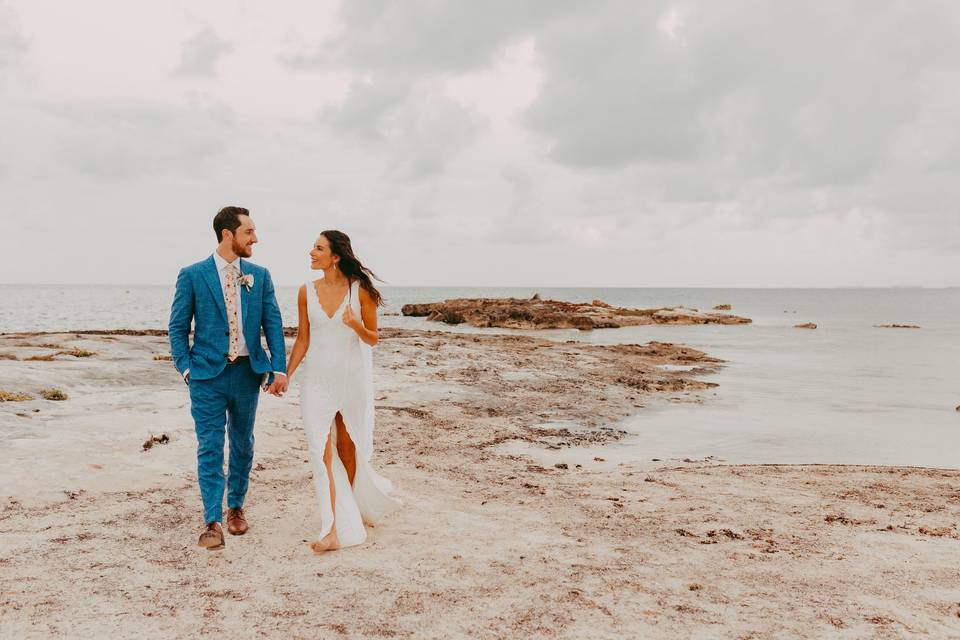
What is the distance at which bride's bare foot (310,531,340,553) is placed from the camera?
4.96m

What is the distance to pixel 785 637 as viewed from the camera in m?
3.70

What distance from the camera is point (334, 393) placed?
5.14 m

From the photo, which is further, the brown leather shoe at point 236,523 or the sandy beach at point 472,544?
the brown leather shoe at point 236,523

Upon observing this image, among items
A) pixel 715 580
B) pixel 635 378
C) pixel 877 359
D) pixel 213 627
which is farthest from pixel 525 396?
pixel 877 359

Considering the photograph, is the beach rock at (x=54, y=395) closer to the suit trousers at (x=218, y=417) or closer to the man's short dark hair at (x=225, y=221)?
the suit trousers at (x=218, y=417)

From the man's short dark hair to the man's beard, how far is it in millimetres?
119

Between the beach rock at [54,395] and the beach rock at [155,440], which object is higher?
the beach rock at [54,395]

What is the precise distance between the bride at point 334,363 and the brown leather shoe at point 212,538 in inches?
31.3

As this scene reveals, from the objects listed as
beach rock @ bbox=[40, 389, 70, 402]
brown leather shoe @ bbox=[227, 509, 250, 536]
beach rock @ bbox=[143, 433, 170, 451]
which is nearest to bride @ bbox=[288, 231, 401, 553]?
brown leather shoe @ bbox=[227, 509, 250, 536]

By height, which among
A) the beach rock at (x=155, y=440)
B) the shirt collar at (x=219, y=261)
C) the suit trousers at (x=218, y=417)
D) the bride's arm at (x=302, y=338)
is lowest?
the beach rock at (x=155, y=440)

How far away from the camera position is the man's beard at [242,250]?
5.11 meters

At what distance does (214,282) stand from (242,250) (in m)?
0.33

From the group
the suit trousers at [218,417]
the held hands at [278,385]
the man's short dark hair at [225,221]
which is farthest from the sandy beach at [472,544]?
the man's short dark hair at [225,221]

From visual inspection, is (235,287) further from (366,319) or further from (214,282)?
(366,319)
